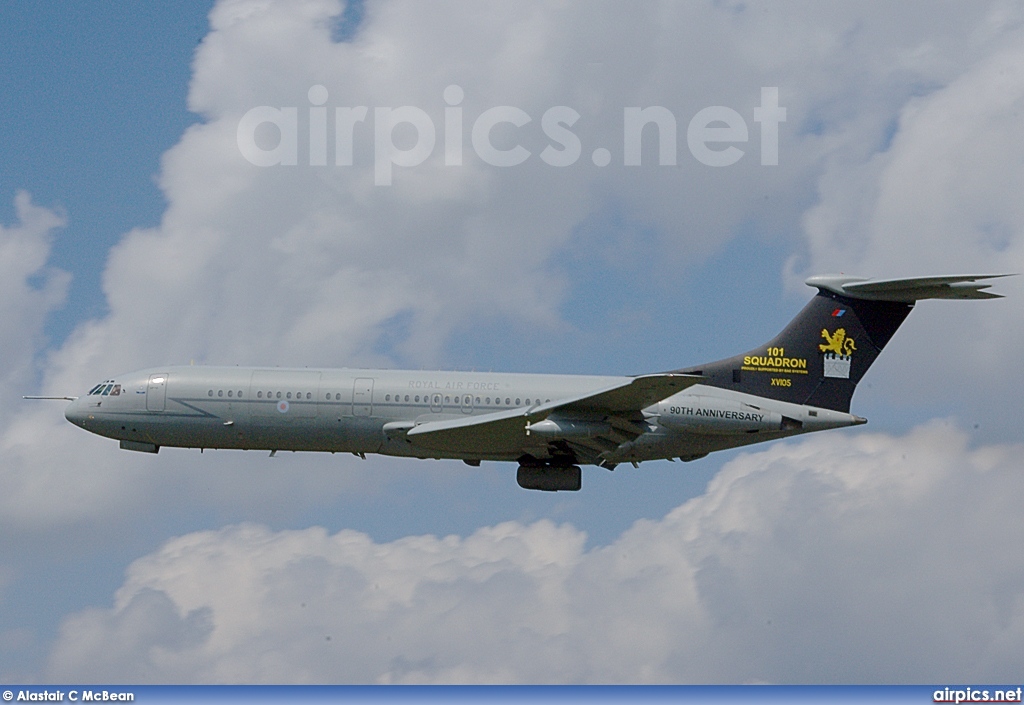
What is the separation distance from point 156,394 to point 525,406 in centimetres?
1231

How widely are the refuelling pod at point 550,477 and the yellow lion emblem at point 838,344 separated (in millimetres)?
9454

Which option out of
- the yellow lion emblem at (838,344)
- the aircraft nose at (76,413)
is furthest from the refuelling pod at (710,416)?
the aircraft nose at (76,413)

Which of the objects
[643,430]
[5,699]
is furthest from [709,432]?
[5,699]

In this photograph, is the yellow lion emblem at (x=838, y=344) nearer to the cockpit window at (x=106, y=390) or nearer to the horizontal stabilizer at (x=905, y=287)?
the horizontal stabilizer at (x=905, y=287)

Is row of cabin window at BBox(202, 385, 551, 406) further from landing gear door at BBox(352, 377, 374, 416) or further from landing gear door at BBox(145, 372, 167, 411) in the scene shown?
landing gear door at BBox(145, 372, 167, 411)

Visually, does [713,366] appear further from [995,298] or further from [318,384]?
[318,384]

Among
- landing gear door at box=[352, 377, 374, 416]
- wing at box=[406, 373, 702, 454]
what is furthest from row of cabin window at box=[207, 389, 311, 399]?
wing at box=[406, 373, 702, 454]

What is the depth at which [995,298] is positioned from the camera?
45.4 m

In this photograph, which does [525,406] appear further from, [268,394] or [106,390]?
[106,390]

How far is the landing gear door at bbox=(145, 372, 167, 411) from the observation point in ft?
152

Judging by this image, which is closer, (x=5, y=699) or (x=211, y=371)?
(x=5, y=699)

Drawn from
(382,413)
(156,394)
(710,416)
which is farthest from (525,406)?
(156,394)

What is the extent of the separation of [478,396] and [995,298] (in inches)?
678

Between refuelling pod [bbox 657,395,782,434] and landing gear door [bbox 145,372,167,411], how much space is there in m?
16.4
